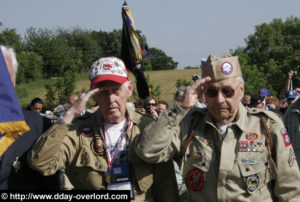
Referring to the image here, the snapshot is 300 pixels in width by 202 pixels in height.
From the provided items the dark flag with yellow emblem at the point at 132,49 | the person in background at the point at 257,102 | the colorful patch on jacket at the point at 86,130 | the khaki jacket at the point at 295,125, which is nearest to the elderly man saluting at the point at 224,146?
the colorful patch on jacket at the point at 86,130

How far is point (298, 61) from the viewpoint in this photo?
176ft

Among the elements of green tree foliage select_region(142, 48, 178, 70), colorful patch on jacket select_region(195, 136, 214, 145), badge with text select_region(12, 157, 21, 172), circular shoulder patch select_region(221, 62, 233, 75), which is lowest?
badge with text select_region(12, 157, 21, 172)

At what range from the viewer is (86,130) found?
11.5 feet

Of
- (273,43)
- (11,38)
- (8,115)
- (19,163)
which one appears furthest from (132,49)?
(273,43)

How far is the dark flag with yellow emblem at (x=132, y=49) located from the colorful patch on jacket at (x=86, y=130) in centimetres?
643

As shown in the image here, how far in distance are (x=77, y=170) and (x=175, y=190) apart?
931mm

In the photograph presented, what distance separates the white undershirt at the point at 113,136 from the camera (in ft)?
11.3

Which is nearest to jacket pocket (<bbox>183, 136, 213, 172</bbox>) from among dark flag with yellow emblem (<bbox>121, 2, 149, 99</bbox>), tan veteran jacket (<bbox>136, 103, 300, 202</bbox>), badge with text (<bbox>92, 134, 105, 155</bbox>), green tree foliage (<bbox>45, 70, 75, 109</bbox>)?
tan veteran jacket (<bbox>136, 103, 300, 202</bbox>)

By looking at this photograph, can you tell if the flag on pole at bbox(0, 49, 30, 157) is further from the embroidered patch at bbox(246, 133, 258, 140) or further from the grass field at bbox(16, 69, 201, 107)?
the grass field at bbox(16, 69, 201, 107)

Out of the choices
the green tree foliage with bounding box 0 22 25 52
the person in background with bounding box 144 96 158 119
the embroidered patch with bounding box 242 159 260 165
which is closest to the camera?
the embroidered patch with bounding box 242 159 260 165

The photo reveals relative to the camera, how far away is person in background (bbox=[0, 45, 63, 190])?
3.38m

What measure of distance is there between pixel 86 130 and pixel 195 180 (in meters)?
1.08

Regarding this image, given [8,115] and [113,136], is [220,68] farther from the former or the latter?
[8,115]

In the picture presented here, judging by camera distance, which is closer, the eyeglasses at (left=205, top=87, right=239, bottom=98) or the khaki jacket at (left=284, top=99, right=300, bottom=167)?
the eyeglasses at (left=205, top=87, right=239, bottom=98)
